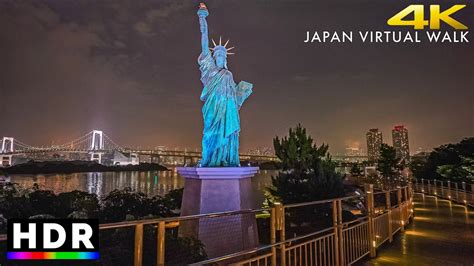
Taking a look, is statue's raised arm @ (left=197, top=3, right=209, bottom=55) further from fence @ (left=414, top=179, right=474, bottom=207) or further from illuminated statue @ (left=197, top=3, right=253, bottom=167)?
fence @ (left=414, top=179, right=474, bottom=207)

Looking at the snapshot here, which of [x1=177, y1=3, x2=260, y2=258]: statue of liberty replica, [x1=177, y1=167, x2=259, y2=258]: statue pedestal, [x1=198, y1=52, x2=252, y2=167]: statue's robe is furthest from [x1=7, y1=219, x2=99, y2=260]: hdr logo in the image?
[x1=198, y1=52, x2=252, y2=167]: statue's robe

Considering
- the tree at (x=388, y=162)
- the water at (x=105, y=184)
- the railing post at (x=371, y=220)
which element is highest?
the tree at (x=388, y=162)

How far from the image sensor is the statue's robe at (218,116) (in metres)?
5.41

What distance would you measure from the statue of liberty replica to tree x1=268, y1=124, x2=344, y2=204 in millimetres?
3712

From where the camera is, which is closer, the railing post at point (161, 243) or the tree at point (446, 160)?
the railing post at point (161, 243)

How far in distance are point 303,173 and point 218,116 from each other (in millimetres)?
4451

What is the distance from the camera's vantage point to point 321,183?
8.52 metres

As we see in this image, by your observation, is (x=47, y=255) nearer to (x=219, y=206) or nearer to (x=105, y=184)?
(x=219, y=206)

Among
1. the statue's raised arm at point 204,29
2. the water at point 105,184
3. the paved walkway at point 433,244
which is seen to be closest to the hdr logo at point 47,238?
the paved walkway at point 433,244

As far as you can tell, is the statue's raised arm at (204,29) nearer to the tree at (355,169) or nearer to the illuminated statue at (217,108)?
the illuminated statue at (217,108)

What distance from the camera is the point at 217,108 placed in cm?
543

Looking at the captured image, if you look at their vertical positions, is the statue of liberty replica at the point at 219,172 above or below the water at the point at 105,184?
above

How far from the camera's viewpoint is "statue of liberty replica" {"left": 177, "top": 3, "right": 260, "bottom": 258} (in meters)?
4.68

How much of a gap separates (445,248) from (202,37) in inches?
183
